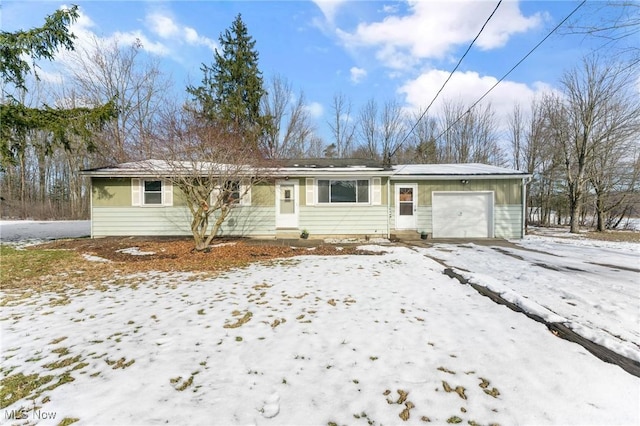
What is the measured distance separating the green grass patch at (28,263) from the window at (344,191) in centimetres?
820

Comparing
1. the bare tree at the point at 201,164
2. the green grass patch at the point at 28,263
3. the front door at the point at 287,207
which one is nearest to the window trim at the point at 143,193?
the bare tree at the point at 201,164

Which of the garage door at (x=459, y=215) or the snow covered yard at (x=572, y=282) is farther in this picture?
the garage door at (x=459, y=215)

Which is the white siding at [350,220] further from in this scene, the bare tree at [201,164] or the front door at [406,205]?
the bare tree at [201,164]

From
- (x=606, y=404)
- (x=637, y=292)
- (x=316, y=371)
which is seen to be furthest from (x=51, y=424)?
(x=637, y=292)

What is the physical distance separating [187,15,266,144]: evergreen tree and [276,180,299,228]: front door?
1207 cm

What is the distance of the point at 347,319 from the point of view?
3.53 meters

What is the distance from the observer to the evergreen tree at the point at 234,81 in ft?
71.4

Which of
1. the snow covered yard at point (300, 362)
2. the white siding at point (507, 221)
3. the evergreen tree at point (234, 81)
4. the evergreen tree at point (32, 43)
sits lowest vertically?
the snow covered yard at point (300, 362)

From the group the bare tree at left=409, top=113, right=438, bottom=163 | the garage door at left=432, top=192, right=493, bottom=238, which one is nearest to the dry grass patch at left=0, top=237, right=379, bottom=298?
the garage door at left=432, top=192, right=493, bottom=238

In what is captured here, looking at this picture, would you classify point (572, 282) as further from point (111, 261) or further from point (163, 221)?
point (163, 221)

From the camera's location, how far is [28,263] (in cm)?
679

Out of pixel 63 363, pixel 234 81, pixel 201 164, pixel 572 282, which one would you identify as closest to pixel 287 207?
pixel 201 164

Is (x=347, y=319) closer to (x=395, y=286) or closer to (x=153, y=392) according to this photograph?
(x=395, y=286)

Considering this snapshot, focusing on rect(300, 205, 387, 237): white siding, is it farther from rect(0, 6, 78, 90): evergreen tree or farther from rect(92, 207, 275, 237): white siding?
rect(0, 6, 78, 90): evergreen tree
